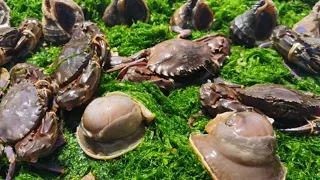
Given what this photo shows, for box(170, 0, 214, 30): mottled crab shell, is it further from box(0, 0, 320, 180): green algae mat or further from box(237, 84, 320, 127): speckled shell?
box(237, 84, 320, 127): speckled shell

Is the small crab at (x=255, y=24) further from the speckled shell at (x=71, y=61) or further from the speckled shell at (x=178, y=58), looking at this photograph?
the speckled shell at (x=71, y=61)

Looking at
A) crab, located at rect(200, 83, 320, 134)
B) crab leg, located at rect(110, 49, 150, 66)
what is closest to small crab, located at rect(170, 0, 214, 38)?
crab leg, located at rect(110, 49, 150, 66)

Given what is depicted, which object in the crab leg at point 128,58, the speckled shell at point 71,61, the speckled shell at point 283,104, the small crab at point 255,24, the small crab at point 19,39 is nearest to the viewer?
the speckled shell at point 283,104

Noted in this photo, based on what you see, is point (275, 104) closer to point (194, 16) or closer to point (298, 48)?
point (298, 48)

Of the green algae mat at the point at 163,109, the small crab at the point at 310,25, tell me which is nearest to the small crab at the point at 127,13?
the green algae mat at the point at 163,109

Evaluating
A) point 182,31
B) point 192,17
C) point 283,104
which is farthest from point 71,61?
point 283,104
